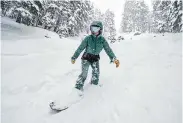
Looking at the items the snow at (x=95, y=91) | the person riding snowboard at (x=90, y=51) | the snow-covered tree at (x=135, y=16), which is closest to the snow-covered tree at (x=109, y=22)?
the snow-covered tree at (x=135, y=16)

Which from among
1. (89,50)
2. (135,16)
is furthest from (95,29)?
(135,16)

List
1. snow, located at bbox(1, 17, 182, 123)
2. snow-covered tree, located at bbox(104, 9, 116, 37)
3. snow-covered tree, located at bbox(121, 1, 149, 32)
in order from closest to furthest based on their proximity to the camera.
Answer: snow, located at bbox(1, 17, 182, 123), snow-covered tree, located at bbox(121, 1, 149, 32), snow-covered tree, located at bbox(104, 9, 116, 37)

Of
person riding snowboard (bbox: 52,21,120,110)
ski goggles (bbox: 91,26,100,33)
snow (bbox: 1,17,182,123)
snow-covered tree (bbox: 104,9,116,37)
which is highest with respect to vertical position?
snow-covered tree (bbox: 104,9,116,37)

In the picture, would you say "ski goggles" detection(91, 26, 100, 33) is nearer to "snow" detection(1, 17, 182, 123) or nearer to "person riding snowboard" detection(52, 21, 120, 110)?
"person riding snowboard" detection(52, 21, 120, 110)

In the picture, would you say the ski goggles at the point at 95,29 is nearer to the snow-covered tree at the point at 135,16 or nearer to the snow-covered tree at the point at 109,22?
the snow-covered tree at the point at 109,22

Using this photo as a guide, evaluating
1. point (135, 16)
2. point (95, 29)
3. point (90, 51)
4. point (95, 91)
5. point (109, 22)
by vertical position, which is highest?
point (135, 16)

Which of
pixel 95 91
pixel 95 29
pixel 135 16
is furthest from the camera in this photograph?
pixel 135 16

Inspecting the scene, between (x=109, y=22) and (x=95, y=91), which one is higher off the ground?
(x=109, y=22)

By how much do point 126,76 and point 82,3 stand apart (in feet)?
72.0

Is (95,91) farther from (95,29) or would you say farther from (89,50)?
(95,29)

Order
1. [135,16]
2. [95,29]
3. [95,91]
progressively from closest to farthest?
[95,29] → [95,91] → [135,16]

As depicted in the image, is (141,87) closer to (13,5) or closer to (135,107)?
(135,107)

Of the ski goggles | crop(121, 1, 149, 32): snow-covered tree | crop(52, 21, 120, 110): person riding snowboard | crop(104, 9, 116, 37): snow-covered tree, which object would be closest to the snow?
crop(52, 21, 120, 110): person riding snowboard

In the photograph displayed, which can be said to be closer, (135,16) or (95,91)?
(95,91)
